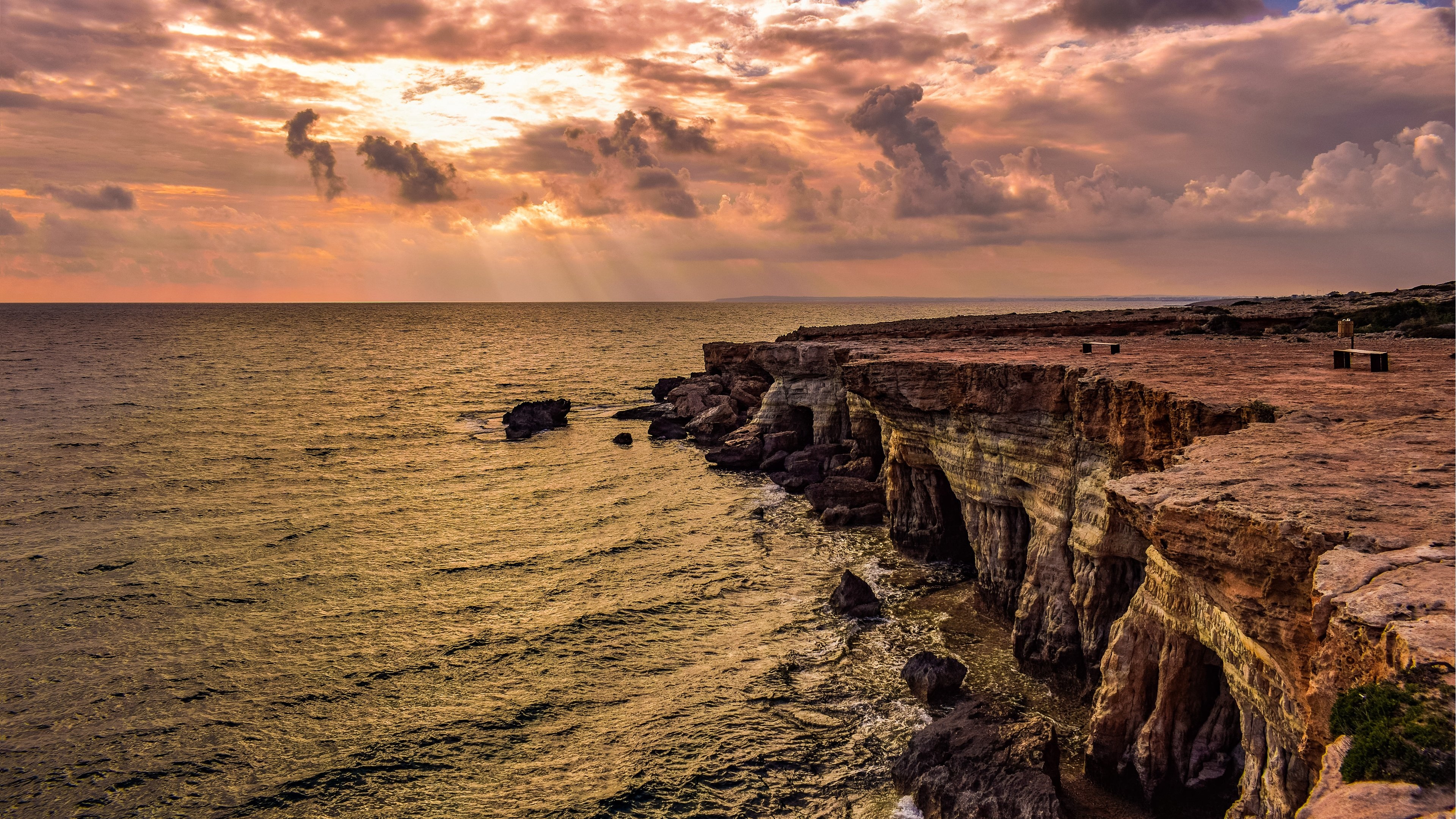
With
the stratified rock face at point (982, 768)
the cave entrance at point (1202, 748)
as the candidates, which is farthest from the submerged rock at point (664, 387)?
the cave entrance at point (1202, 748)

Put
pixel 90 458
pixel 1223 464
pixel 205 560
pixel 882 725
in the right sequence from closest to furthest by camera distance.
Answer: pixel 1223 464 < pixel 882 725 < pixel 205 560 < pixel 90 458

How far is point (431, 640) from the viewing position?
2206cm

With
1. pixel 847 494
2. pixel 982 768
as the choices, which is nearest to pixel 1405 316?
pixel 847 494

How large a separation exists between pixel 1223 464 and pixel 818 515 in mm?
23032

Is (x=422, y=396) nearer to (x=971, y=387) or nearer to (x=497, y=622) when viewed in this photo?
(x=497, y=622)

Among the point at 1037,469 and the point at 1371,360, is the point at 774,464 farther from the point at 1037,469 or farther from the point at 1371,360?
the point at 1371,360

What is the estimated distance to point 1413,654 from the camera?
5.90 metres

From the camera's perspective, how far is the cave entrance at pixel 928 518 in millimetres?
27062

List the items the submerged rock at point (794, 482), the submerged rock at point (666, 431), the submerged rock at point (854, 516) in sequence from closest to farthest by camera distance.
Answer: the submerged rock at point (854, 516), the submerged rock at point (794, 482), the submerged rock at point (666, 431)

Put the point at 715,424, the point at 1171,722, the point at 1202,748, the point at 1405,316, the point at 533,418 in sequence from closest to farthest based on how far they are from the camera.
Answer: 1. the point at 1202,748
2. the point at 1171,722
3. the point at 1405,316
4. the point at 715,424
5. the point at 533,418

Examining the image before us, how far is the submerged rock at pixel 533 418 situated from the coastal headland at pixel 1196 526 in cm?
2684

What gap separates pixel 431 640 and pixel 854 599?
1203cm

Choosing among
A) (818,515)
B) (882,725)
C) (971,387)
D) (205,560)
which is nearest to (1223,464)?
(882,725)

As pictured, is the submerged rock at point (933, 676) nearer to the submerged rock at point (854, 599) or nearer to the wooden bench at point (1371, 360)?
the submerged rock at point (854, 599)
